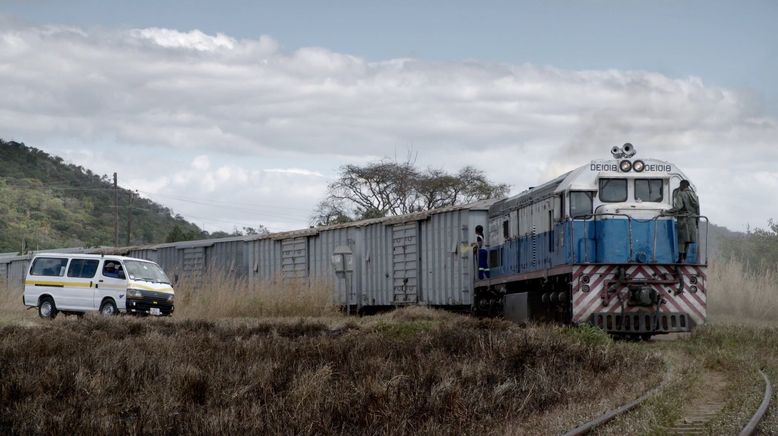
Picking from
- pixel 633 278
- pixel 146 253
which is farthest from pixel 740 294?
pixel 146 253

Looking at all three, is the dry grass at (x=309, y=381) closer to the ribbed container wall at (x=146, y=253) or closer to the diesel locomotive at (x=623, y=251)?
the diesel locomotive at (x=623, y=251)

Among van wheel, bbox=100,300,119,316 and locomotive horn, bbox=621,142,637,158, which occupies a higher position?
locomotive horn, bbox=621,142,637,158

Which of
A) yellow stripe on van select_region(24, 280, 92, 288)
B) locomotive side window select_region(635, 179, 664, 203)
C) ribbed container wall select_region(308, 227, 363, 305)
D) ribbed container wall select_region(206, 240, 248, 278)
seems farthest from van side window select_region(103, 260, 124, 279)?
locomotive side window select_region(635, 179, 664, 203)

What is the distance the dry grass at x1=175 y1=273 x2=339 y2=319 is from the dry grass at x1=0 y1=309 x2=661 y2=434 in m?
10.6

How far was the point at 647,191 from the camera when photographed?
16828 mm

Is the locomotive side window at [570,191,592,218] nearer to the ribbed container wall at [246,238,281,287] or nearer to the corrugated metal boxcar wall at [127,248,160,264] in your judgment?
the ribbed container wall at [246,238,281,287]

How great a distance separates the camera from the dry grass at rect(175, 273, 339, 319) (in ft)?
84.7

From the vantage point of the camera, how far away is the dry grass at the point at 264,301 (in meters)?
25.8

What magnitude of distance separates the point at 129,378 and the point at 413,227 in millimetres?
16227

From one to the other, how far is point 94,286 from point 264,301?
14.6 feet

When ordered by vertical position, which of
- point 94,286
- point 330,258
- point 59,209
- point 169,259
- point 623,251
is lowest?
point 94,286

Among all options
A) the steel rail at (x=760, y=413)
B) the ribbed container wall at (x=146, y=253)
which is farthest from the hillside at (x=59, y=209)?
the steel rail at (x=760, y=413)

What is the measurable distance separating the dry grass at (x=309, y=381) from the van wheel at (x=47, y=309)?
9.53m

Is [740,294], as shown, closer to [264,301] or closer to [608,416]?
[264,301]
